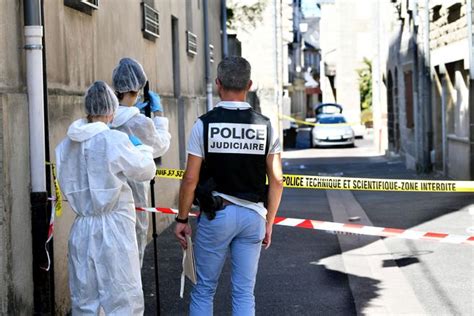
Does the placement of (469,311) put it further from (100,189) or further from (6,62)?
(6,62)

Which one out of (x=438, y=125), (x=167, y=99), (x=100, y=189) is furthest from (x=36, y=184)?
(x=438, y=125)

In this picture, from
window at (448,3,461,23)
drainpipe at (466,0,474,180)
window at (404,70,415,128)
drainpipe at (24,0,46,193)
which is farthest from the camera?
window at (404,70,415,128)

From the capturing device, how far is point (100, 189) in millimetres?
5391

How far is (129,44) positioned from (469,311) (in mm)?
4901

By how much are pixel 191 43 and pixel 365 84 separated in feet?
148

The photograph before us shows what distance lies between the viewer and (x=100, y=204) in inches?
212

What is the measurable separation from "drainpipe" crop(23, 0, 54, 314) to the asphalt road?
50.7 inches

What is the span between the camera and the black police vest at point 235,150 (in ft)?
17.5

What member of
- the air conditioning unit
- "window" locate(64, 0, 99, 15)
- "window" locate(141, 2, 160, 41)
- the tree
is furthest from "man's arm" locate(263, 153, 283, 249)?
the tree

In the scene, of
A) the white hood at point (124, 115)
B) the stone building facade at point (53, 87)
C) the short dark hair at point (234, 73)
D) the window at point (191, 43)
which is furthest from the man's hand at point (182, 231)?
the window at point (191, 43)

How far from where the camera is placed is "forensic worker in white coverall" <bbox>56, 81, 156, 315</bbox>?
541cm

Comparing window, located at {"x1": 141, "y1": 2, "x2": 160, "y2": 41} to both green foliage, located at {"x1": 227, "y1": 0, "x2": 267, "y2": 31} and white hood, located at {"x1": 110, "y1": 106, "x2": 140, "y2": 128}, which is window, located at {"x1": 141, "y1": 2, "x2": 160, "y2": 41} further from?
green foliage, located at {"x1": 227, "y1": 0, "x2": 267, "y2": 31}

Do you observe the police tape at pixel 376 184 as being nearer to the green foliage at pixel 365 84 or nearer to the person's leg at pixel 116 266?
the person's leg at pixel 116 266

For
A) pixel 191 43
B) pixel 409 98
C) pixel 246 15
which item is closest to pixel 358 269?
pixel 191 43
